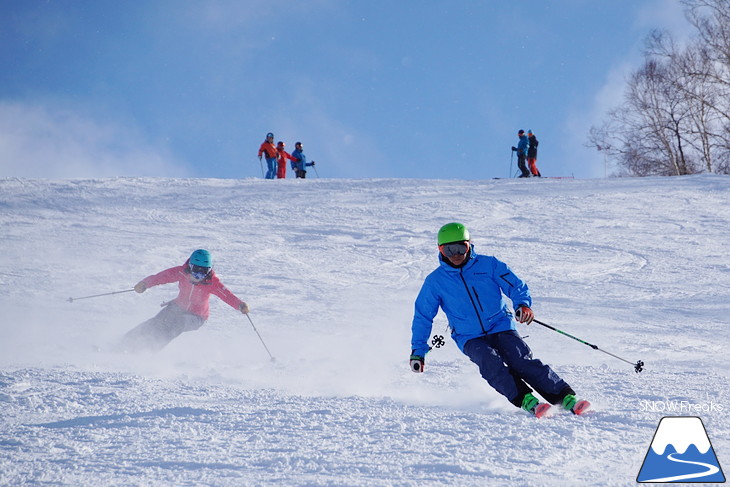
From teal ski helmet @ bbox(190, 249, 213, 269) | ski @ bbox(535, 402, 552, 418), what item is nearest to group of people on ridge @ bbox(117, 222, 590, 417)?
ski @ bbox(535, 402, 552, 418)

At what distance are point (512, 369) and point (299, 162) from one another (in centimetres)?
1882

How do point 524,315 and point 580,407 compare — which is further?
point 524,315

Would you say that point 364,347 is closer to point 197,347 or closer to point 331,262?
point 197,347

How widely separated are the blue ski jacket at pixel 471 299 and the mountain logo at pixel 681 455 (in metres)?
1.32

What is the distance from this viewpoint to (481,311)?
14.5 ft

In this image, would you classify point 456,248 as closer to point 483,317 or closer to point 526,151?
point 483,317

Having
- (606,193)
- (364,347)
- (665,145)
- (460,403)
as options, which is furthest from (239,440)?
(665,145)

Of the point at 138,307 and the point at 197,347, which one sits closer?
the point at 197,347

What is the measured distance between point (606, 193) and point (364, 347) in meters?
10.8

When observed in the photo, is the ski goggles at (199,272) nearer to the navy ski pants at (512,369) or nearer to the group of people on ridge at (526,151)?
the navy ski pants at (512,369)

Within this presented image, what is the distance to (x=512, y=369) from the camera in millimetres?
4242

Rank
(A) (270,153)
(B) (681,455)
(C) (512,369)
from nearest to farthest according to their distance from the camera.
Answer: (B) (681,455)
(C) (512,369)
(A) (270,153)

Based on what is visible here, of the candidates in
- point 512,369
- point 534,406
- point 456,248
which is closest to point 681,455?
→ point 534,406

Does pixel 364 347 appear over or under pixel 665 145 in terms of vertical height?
under
